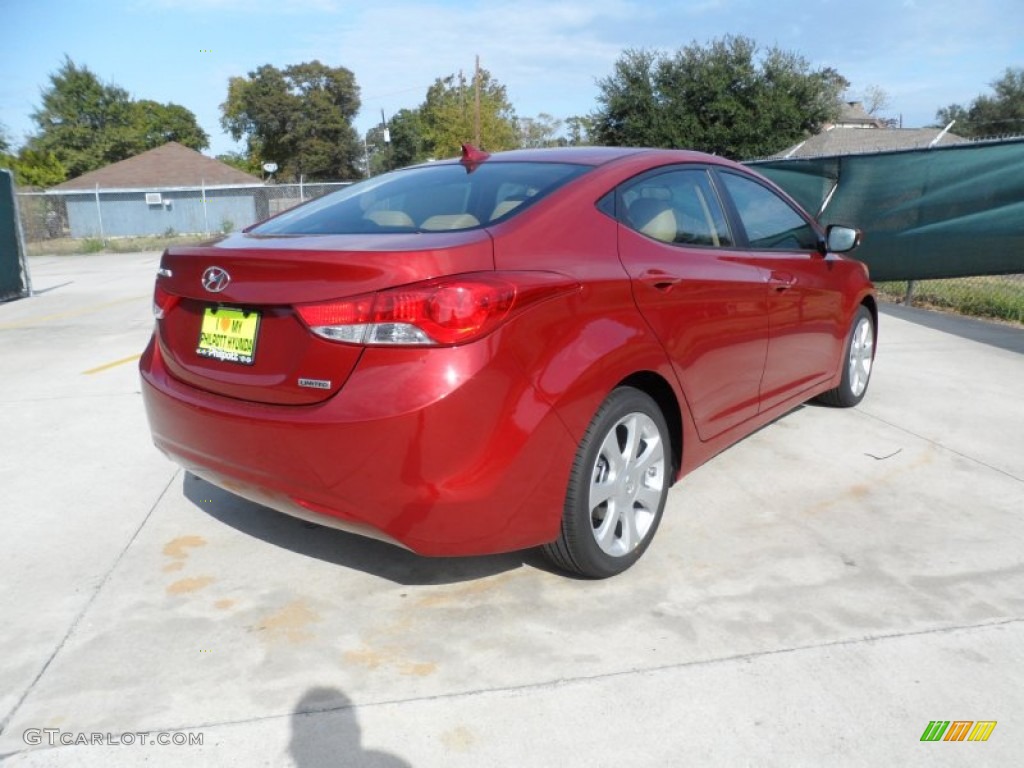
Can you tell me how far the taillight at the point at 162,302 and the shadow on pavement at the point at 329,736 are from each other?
1.54 m

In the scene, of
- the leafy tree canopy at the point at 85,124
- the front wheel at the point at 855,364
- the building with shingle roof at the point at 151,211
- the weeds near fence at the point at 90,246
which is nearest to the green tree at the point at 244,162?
the leafy tree canopy at the point at 85,124

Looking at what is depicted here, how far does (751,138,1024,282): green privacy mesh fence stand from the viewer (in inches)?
336

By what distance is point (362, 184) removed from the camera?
3879 mm

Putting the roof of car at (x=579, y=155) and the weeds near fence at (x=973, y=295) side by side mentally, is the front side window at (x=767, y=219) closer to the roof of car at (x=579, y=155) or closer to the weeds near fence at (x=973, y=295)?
the roof of car at (x=579, y=155)

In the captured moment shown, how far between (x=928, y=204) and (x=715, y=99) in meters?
26.9

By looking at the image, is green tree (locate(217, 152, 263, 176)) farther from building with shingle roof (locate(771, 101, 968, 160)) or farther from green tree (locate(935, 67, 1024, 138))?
green tree (locate(935, 67, 1024, 138))

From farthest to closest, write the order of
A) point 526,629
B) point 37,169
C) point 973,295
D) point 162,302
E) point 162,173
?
1. point 37,169
2. point 162,173
3. point 973,295
4. point 162,302
5. point 526,629

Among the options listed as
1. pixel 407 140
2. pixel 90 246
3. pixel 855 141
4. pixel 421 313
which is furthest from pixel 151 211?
pixel 407 140

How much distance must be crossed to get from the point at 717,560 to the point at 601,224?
4.67 ft

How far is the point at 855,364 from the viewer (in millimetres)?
5379

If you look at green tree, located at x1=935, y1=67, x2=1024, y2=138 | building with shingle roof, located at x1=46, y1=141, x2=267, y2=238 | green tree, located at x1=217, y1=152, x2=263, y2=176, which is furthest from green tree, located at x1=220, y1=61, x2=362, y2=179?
green tree, located at x1=935, y1=67, x2=1024, y2=138

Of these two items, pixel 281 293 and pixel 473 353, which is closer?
pixel 473 353

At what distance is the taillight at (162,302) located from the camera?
3094mm

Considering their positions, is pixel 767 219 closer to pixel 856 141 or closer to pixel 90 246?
pixel 90 246
